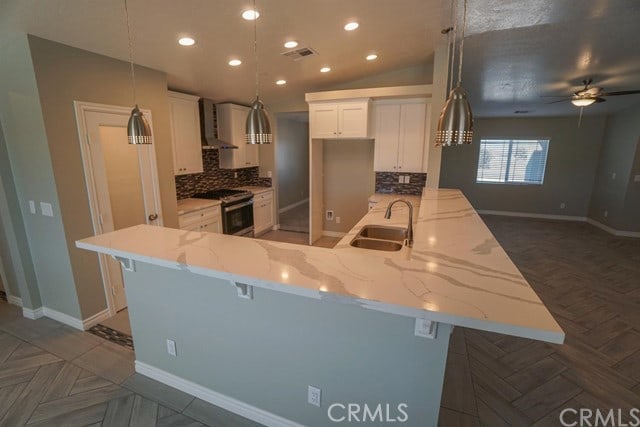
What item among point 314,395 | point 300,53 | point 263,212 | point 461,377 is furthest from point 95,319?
point 300,53

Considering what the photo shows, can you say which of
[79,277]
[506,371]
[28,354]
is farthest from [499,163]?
[28,354]

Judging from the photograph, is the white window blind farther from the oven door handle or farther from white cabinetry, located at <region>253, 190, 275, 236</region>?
the oven door handle

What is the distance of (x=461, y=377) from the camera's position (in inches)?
86.1

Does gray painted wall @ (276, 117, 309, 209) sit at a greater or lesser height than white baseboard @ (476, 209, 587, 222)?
greater

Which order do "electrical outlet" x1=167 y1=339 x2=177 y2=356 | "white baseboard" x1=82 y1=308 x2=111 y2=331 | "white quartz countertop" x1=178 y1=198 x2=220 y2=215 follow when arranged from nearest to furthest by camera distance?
"electrical outlet" x1=167 y1=339 x2=177 y2=356
"white baseboard" x1=82 y1=308 x2=111 y2=331
"white quartz countertop" x1=178 y1=198 x2=220 y2=215

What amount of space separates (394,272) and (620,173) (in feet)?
23.6

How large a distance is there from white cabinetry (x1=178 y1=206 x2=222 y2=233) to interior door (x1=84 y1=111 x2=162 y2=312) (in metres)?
0.49

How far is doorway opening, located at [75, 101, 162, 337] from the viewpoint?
2586 millimetres

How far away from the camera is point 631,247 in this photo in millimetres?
5062

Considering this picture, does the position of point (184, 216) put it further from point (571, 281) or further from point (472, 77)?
point (571, 281)

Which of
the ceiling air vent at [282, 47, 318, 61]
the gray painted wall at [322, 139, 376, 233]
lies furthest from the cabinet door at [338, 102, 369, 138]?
the ceiling air vent at [282, 47, 318, 61]

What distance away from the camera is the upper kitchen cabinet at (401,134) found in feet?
13.5

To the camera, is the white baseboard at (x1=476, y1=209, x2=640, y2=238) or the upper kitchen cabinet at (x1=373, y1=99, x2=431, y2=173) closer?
the upper kitchen cabinet at (x1=373, y1=99, x2=431, y2=173)

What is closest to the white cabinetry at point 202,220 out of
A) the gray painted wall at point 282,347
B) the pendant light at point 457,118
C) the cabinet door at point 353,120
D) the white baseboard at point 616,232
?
the gray painted wall at point 282,347
